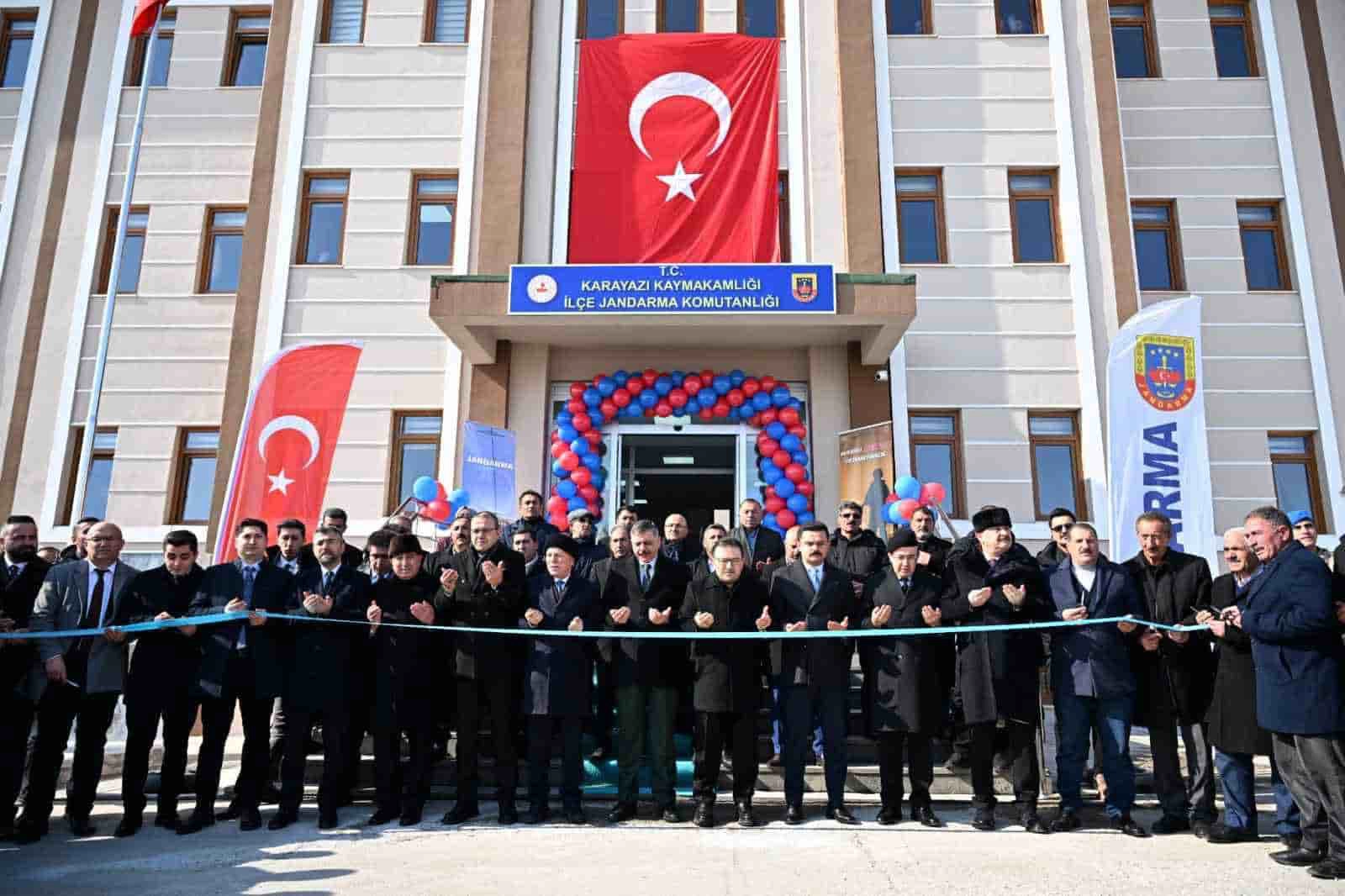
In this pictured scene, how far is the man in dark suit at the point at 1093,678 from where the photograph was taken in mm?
5570

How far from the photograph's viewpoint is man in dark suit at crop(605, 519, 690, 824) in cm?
585

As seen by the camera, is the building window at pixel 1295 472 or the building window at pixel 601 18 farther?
the building window at pixel 601 18

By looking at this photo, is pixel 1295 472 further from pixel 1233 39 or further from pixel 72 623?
pixel 72 623

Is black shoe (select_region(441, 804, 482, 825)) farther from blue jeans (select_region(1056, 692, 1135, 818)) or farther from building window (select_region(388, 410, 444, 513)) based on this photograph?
building window (select_region(388, 410, 444, 513))

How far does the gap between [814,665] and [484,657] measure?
6.63 ft

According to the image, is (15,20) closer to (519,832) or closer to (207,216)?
(207,216)

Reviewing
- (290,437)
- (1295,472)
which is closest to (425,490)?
(290,437)

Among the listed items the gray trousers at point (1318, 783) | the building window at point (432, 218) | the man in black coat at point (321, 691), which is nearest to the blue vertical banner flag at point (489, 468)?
the building window at point (432, 218)

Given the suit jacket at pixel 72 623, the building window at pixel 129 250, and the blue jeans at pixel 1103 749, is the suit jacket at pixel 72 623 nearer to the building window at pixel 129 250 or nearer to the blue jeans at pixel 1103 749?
the blue jeans at pixel 1103 749

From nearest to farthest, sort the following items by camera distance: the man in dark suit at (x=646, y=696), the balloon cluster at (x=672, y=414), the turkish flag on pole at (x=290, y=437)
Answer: the man in dark suit at (x=646, y=696) → the turkish flag on pole at (x=290, y=437) → the balloon cluster at (x=672, y=414)

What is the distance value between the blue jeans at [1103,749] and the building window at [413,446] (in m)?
8.46

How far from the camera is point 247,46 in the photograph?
14219 millimetres

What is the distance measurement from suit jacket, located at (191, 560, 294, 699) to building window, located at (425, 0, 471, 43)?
985 cm

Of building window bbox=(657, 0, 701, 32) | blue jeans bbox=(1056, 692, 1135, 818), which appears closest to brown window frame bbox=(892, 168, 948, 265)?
building window bbox=(657, 0, 701, 32)
